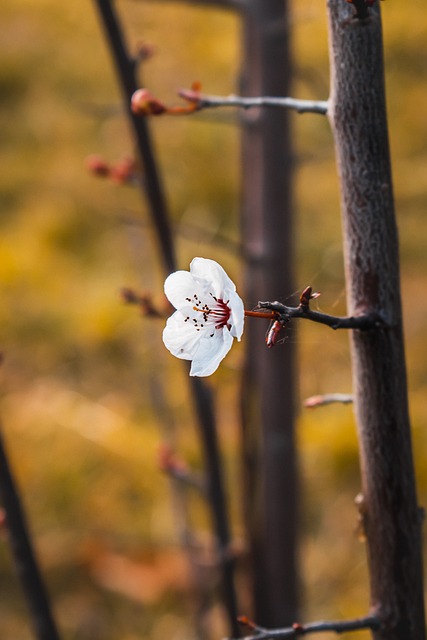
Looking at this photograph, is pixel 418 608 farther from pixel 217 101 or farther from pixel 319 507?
pixel 319 507

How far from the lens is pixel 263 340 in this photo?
60.5 inches

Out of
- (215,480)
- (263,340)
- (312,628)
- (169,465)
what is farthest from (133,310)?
(312,628)

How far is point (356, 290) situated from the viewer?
0.67m

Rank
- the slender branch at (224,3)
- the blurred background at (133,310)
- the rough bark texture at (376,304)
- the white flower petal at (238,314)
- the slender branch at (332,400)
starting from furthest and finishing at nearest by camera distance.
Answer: the blurred background at (133,310)
the slender branch at (224,3)
the slender branch at (332,400)
the rough bark texture at (376,304)
the white flower petal at (238,314)

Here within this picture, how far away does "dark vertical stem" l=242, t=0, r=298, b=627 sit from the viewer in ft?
4.75

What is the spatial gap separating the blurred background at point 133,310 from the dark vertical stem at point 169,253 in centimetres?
16

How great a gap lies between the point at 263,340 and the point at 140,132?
0.55 m

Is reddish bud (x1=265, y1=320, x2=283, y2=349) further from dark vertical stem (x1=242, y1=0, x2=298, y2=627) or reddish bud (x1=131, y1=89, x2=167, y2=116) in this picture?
dark vertical stem (x1=242, y1=0, x2=298, y2=627)

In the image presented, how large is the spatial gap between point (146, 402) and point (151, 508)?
1.34ft

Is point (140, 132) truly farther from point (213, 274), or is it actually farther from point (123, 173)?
point (213, 274)

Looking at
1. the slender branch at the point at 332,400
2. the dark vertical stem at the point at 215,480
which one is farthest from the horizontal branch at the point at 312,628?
the dark vertical stem at the point at 215,480

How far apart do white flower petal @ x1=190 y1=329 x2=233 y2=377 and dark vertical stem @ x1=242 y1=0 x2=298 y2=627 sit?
807 mm

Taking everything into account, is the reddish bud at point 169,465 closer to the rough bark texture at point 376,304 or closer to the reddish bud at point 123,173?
the reddish bud at point 123,173

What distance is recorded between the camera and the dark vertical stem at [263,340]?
1447 millimetres
